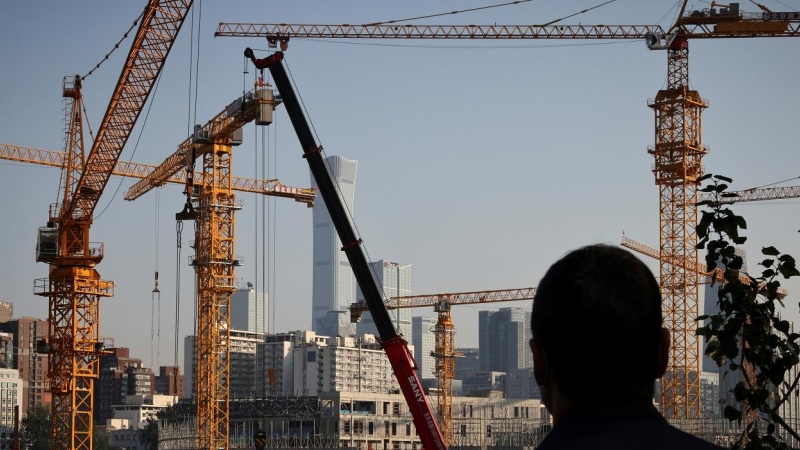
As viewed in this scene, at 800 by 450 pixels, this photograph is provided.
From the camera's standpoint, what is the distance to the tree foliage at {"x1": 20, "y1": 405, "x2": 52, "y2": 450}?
174000mm

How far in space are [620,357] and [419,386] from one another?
88.7 feet

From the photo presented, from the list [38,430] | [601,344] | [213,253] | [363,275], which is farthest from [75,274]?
[38,430]

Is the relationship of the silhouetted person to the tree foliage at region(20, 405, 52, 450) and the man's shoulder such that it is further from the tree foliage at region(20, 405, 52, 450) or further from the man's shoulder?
the tree foliage at region(20, 405, 52, 450)

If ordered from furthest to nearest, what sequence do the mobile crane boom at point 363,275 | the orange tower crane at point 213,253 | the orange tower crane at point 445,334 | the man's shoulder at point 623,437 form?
the orange tower crane at point 445,334 → the orange tower crane at point 213,253 → the mobile crane boom at point 363,275 → the man's shoulder at point 623,437

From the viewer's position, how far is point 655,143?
272 feet

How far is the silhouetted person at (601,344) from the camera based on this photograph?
3.57 meters

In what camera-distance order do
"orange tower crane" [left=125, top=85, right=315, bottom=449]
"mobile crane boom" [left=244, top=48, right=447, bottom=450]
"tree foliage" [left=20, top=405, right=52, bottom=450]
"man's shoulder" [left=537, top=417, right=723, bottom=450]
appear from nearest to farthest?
"man's shoulder" [left=537, top=417, right=723, bottom=450] → "mobile crane boom" [left=244, top=48, right=447, bottom=450] → "orange tower crane" [left=125, top=85, right=315, bottom=449] → "tree foliage" [left=20, top=405, right=52, bottom=450]

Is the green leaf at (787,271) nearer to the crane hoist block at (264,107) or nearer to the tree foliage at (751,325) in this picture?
the tree foliage at (751,325)

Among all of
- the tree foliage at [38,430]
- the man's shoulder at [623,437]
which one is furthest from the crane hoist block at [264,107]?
the tree foliage at [38,430]

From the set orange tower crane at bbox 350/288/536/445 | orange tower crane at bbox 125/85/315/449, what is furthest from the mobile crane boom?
orange tower crane at bbox 350/288/536/445

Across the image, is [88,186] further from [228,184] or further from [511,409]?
[511,409]

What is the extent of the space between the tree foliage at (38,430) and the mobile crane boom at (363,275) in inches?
5845

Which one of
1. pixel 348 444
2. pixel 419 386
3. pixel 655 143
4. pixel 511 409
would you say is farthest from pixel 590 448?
pixel 511 409

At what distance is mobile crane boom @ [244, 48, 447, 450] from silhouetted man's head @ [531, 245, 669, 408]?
86.0 ft
